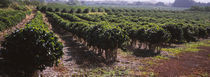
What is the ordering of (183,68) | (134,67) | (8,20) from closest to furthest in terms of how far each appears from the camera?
(183,68), (134,67), (8,20)

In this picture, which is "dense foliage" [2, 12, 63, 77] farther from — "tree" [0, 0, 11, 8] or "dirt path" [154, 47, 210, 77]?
"tree" [0, 0, 11, 8]

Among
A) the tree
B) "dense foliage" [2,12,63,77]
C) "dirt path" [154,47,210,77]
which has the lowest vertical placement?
"dirt path" [154,47,210,77]

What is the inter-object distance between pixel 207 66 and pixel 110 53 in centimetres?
1226

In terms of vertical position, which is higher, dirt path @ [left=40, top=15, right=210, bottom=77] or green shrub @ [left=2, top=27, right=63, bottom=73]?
green shrub @ [left=2, top=27, right=63, bottom=73]

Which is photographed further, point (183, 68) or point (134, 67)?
point (134, 67)

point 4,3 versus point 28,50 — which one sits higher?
point 4,3

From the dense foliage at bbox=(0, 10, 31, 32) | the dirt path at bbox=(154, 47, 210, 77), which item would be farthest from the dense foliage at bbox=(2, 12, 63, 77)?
the dense foliage at bbox=(0, 10, 31, 32)

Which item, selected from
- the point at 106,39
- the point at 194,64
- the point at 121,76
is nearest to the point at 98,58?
the point at 106,39

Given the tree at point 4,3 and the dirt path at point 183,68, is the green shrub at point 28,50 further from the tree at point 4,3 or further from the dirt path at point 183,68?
the tree at point 4,3

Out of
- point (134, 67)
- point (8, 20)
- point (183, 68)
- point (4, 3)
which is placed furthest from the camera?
point (4, 3)

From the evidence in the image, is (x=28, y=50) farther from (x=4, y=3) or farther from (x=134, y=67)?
(x=4, y=3)

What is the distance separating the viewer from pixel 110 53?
21.4 metres

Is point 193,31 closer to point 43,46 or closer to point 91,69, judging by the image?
point 91,69

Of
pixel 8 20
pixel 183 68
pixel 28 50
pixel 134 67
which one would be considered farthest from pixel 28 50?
pixel 8 20
